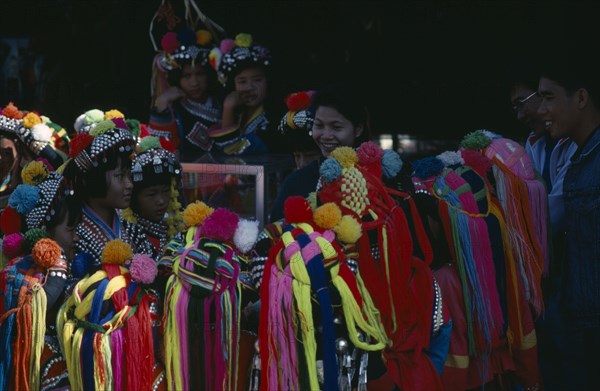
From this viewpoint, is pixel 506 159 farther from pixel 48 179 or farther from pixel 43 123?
pixel 43 123

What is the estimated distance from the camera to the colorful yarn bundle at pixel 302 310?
7.84ft

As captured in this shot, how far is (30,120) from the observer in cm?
411

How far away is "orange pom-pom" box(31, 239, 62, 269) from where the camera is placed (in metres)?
2.57

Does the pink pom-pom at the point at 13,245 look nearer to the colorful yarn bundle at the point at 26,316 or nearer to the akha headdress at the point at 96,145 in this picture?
the colorful yarn bundle at the point at 26,316

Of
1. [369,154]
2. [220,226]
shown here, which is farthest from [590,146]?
[220,226]

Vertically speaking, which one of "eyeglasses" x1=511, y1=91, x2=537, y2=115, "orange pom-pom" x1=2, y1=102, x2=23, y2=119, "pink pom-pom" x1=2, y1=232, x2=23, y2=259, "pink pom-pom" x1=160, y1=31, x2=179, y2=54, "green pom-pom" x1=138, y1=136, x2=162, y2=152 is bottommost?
"pink pom-pom" x1=2, y1=232, x2=23, y2=259

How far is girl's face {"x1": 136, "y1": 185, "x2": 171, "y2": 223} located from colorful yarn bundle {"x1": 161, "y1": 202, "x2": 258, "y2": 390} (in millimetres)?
852

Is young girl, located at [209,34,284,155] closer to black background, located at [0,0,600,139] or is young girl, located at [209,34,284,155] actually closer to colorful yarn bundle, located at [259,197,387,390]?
black background, located at [0,0,600,139]

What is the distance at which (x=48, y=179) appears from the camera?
2.93 metres

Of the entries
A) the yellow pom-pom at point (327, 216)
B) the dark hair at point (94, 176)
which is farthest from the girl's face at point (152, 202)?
the yellow pom-pom at point (327, 216)

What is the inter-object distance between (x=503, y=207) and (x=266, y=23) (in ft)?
9.23

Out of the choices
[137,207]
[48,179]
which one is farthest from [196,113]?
[48,179]

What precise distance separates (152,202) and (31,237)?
0.68 m

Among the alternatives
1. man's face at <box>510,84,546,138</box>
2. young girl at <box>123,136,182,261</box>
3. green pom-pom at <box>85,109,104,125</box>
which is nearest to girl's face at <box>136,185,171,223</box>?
young girl at <box>123,136,182,261</box>
